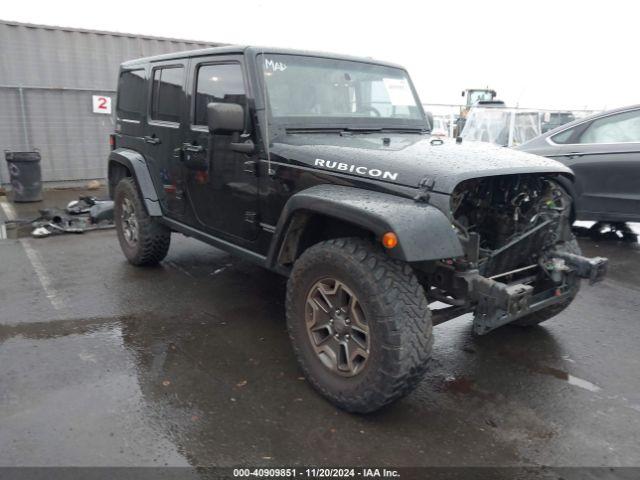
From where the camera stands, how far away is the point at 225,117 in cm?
331

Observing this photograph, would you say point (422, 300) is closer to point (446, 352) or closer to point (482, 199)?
point (482, 199)

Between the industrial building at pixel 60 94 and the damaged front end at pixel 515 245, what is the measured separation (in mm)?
9202

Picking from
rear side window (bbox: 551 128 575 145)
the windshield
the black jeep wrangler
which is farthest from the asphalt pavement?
rear side window (bbox: 551 128 575 145)

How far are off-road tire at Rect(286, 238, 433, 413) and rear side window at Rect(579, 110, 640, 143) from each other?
16.2ft

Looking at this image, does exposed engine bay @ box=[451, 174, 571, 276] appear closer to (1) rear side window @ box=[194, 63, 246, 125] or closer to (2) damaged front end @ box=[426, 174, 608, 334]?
(2) damaged front end @ box=[426, 174, 608, 334]

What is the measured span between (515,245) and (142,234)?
352 centimetres

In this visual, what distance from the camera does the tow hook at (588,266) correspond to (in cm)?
313

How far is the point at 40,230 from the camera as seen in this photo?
6.69m

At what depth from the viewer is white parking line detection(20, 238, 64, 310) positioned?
4488 millimetres

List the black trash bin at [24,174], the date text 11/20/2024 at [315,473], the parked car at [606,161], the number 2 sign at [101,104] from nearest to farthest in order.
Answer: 1. the date text 11/20/2024 at [315,473]
2. the parked car at [606,161]
3. the black trash bin at [24,174]
4. the number 2 sign at [101,104]

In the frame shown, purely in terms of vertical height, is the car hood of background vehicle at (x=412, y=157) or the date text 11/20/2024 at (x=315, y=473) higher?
the car hood of background vehicle at (x=412, y=157)

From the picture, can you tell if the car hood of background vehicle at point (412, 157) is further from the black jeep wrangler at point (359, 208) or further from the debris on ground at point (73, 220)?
the debris on ground at point (73, 220)

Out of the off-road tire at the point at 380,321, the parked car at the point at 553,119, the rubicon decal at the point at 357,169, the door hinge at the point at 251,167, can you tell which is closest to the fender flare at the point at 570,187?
the rubicon decal at the point at 357,169

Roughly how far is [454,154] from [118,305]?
306 centimetres
